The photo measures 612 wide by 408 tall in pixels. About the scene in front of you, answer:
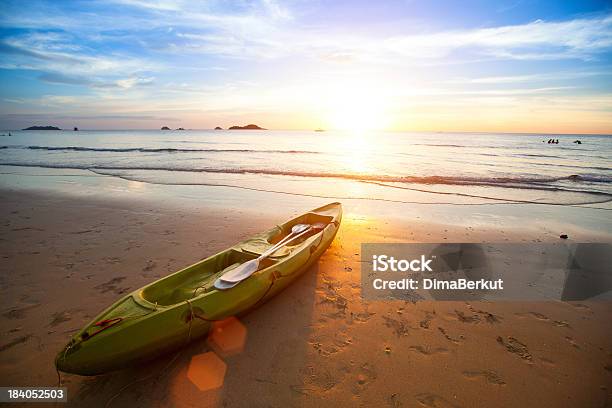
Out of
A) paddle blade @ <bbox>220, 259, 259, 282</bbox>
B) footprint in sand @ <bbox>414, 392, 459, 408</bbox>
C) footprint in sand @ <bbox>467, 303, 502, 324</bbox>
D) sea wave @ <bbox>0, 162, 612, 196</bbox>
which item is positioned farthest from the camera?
sea wave @ <bbox>0, 162, 612, 196</bbox>

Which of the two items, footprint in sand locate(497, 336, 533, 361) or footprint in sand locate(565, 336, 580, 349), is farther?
footprint in sand locate(565, 336, 580, 349)

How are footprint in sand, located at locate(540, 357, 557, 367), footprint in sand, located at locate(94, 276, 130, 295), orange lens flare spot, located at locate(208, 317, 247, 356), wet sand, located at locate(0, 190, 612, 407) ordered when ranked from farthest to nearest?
footprint in sand, located at locate(94, 276, 130, 295), orange lens flare spot, located at locate(208, 317, 247, 356), footprint in sand, located at locate(540, 357, 557, 367), wet sand, located at locate(0, 190, 612, 407)

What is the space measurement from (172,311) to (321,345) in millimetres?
1872

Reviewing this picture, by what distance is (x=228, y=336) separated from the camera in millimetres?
4031

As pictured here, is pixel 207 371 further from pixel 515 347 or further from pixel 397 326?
pixel 515 347

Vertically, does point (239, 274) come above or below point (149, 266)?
above

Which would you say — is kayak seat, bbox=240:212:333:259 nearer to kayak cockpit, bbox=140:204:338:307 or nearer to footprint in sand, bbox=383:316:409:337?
kayak cockpit, bbox=140:204:338:307

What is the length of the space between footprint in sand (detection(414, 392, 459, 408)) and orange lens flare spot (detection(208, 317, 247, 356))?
212 cm

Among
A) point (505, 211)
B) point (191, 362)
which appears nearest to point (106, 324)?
point (191, 362)

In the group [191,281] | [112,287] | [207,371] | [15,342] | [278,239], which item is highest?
[278,239]

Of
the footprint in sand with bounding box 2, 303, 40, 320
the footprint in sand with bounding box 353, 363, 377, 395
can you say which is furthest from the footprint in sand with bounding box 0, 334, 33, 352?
the footprint in sand with bounding box 353, 363, 377, 395

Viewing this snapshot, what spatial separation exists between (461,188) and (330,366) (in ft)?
43.9

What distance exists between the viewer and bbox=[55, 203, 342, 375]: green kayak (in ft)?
10.1

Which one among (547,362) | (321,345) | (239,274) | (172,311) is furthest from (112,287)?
(547,362)
